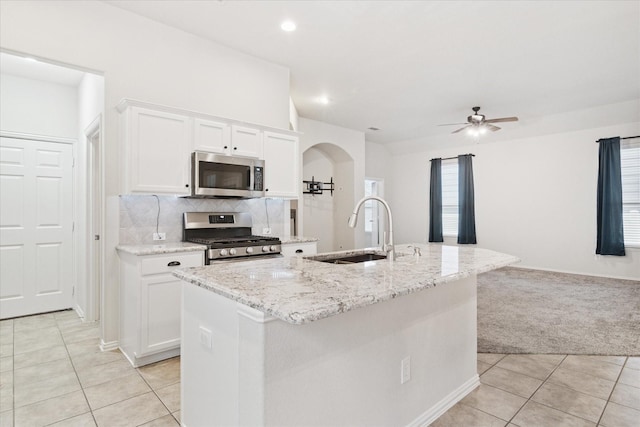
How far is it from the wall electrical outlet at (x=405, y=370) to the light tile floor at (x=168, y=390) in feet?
1.37

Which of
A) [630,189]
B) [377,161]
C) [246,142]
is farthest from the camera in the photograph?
[377,161]

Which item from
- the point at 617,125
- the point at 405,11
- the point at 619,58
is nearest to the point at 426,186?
the point at 617,125

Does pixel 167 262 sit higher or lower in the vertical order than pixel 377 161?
lower

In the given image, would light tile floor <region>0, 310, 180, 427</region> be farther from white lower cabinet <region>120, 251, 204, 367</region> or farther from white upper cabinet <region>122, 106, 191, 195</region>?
white upper cabinet <region>122, 106, 191, 195</region>

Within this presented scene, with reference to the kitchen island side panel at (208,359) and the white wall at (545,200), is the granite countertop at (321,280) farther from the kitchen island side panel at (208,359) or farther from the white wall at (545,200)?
the white wall at (545,200)

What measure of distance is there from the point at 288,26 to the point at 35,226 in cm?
357

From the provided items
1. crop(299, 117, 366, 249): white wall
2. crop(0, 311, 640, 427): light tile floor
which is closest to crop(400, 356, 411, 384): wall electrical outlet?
crop(0, 311, 640, 427): light tile floor

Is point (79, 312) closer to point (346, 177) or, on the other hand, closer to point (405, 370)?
point (405, 370)

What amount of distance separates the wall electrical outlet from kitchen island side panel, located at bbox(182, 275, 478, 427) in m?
0.02

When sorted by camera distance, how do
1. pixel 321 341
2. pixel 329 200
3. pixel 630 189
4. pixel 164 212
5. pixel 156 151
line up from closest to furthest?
pixel 321 341, pixel 156 151, pixel 164 212, pixel 630 189, pixel 329 200

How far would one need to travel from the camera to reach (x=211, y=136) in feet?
10.8

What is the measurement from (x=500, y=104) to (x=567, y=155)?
1873 mm

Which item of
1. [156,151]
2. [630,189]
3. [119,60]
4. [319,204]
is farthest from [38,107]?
[630,189]

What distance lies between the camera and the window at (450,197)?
25.5ft
